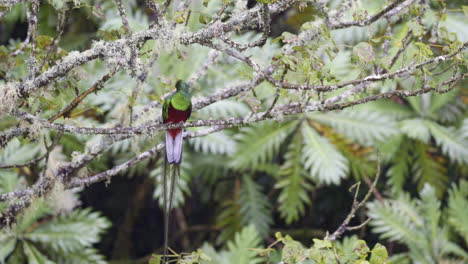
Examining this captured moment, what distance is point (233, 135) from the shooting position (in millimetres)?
3014

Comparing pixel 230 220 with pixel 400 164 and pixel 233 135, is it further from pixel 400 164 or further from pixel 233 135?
pixel 400 164

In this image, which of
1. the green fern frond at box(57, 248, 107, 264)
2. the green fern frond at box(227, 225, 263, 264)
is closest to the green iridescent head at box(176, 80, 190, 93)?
the green fern frond at box(227, 225, 263, 264)

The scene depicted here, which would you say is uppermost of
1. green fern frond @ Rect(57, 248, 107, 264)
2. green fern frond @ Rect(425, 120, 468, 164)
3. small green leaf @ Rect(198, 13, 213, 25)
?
small green leaf @ Rect(198, 13, 213, 25)

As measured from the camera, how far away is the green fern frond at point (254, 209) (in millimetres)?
3041

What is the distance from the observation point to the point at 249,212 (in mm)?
3066

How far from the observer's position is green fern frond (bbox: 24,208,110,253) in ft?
8.11

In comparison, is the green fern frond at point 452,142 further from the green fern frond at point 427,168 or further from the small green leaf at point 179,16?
the small green leaf at point 179,16

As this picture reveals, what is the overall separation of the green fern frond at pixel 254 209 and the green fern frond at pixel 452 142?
1.01 m

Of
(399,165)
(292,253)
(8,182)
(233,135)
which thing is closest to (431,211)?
(399,165)

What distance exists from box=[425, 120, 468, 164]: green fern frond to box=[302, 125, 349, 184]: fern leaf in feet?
1.74

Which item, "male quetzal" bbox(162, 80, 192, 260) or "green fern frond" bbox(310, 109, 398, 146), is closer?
"male quetzal" bbox(162, 80, 192, 260)

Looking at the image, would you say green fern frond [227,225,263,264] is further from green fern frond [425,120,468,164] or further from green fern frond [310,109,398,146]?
green fern frond [425,120,468,164]

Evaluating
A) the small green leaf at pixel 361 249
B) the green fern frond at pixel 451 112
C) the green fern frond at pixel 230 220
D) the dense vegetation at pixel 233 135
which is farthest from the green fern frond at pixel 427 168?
the small green leaf at pixel 361 249

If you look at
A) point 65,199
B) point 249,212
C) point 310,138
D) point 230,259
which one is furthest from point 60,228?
point 310,138
